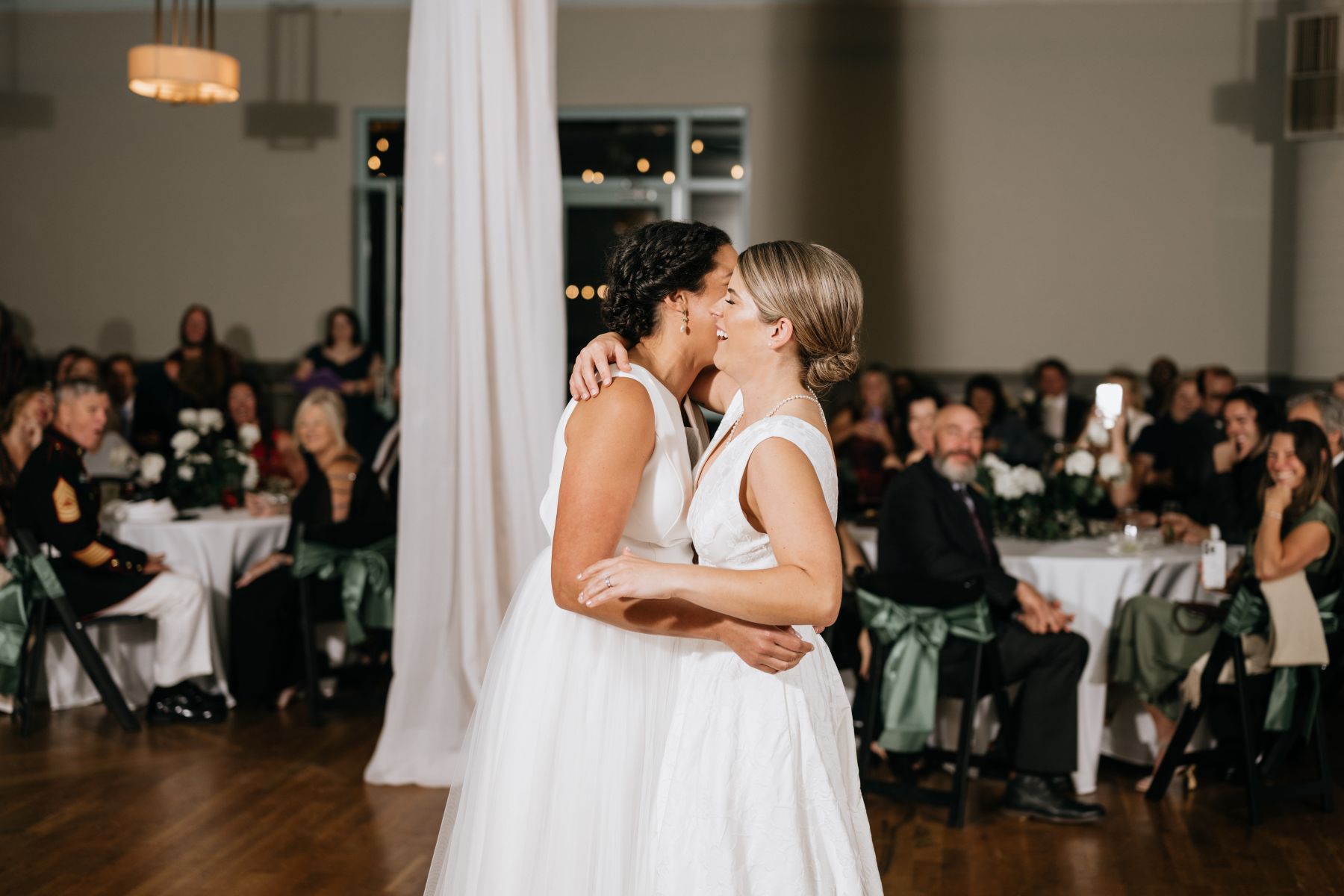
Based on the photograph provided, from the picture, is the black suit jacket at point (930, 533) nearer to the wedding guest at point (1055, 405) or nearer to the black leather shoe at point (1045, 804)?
the black leather shoe at point (1045, 804)

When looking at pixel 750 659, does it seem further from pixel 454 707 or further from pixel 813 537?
pixel 454 707

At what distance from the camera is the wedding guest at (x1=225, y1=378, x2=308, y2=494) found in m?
6.50

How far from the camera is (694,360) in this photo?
2.28 metres

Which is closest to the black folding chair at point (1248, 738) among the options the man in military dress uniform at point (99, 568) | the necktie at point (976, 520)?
the necktie at point (976, 520)

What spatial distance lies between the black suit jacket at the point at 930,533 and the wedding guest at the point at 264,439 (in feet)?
10.3

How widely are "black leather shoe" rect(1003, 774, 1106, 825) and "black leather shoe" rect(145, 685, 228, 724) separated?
3.03 meters

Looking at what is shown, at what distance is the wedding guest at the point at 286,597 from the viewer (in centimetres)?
527

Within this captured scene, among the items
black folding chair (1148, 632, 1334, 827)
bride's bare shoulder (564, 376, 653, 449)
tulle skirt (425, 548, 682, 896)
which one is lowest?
black folding chair (1148, 632, 1334, 827)

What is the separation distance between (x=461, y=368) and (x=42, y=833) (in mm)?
1861


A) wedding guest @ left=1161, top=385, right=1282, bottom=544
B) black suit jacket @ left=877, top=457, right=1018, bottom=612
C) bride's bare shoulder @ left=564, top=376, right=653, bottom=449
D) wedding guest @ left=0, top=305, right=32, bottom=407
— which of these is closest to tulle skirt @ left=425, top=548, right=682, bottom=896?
bride's bare shoulder @ left=564, top=376, right=653, bottom=449

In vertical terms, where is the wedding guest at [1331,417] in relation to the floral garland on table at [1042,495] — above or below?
above

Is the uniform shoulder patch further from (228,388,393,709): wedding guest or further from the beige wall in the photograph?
the beige wall

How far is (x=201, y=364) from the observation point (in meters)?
8.86

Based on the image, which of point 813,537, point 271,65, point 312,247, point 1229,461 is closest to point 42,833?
point 813,537
